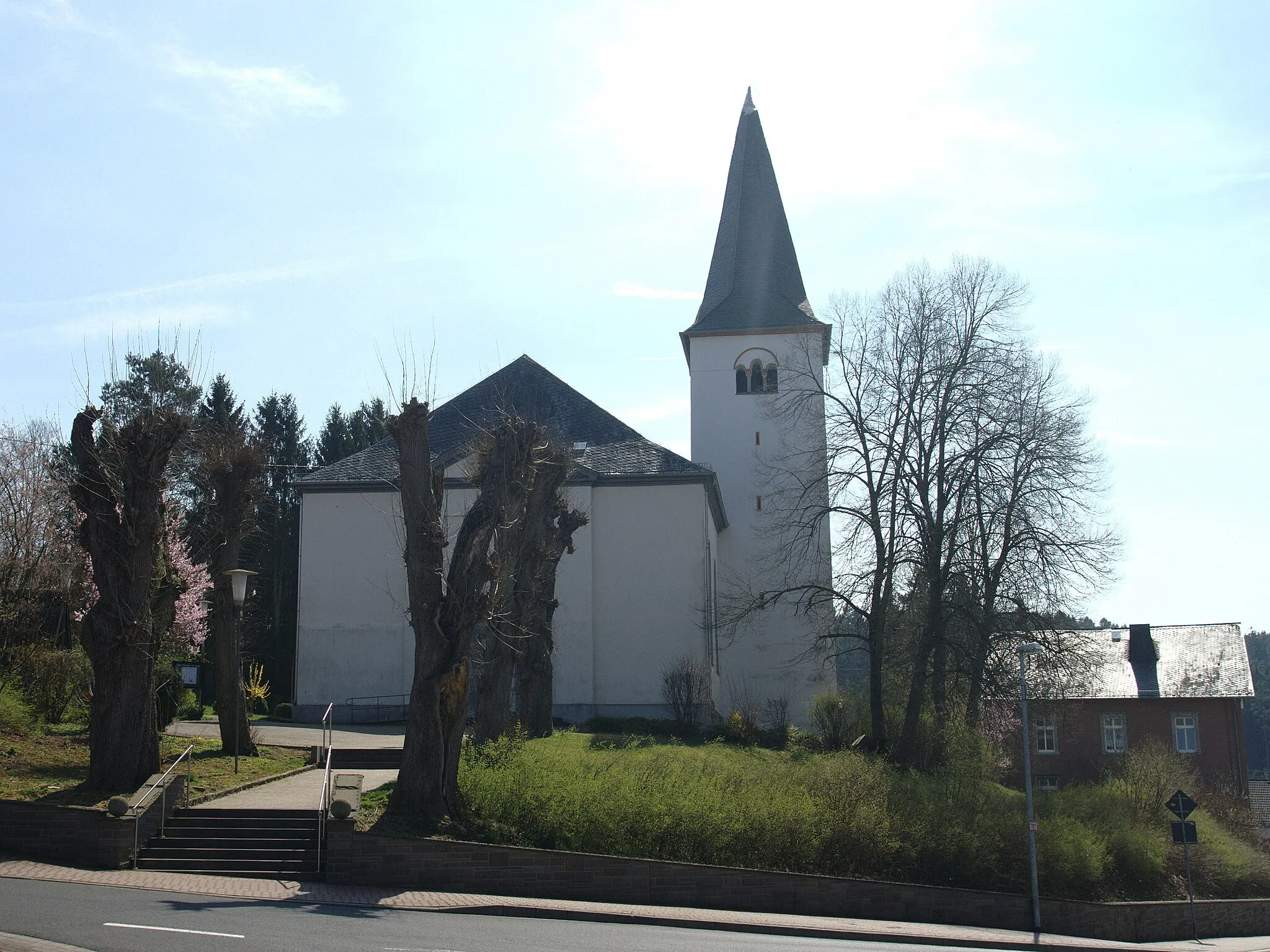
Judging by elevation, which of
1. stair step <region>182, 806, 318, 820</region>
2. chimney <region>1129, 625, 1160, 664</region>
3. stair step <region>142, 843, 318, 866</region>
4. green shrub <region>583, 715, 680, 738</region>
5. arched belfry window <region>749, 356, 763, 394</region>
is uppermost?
arched belfry window <region>749, 356, 763, 394</region>

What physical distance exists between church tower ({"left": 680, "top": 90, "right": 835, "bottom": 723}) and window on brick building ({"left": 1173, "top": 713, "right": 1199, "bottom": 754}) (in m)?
17.1

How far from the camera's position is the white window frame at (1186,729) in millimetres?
47000

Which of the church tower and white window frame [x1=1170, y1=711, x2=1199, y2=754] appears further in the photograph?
white window frame [x1=1170, y1=711, x2=1199, y2=754]

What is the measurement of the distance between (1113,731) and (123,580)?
42.8m

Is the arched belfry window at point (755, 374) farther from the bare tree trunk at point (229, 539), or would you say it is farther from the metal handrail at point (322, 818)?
the metal handrail at point (322, 818)

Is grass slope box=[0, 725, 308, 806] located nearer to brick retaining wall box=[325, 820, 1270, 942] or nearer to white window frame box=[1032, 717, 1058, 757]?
brick retaining wall box=[325, 820, 1270, 942]

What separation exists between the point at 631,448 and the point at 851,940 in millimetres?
24694

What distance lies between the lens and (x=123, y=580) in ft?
60.7

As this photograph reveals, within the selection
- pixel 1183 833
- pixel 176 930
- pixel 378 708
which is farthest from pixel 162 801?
pixel 1183 833

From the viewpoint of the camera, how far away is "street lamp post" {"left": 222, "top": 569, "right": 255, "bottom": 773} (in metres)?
21.3

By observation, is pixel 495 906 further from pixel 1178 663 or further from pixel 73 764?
pixel 1178 663

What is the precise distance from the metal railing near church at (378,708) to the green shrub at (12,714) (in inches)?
503

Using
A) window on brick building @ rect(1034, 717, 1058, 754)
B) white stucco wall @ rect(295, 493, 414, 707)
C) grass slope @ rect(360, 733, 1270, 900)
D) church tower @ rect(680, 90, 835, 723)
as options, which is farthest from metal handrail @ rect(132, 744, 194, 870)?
window on brick building @ rect(1034, 717, 1058, 754)

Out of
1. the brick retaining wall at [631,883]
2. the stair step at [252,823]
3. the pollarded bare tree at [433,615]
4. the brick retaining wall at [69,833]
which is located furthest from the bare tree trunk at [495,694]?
the brick retaining wall at [69,833]
